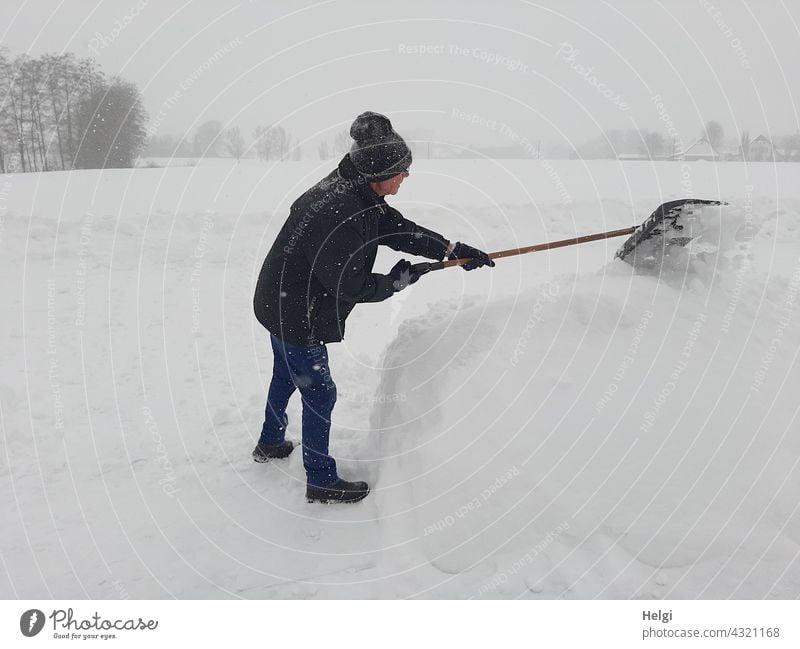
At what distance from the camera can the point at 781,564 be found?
2326 millimetres

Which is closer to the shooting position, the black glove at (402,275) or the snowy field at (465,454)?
the snowy field at (465,454)

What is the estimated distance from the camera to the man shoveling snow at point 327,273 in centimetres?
257

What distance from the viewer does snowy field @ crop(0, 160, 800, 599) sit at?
2447mm

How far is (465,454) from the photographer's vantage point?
277 cm

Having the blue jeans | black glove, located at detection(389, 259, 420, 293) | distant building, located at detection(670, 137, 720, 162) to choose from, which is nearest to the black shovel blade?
black glove, located at detection(389, 259, 420, 293)

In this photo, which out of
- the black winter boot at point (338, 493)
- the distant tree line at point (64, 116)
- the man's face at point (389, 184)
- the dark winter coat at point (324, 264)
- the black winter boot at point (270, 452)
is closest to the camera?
the dark winter coat at point (324, 264)

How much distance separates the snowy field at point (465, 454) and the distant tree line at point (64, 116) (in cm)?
977

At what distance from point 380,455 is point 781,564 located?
2038mm

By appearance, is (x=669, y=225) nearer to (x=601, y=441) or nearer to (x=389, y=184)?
(x=601, y=441)

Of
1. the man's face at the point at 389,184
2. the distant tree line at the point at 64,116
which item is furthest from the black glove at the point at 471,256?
the distant tree line at the point at 64,116

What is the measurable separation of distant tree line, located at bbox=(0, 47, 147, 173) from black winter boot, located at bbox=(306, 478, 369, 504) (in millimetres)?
12449

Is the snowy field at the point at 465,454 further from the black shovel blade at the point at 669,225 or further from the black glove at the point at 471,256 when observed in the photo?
the black glove at the point at 471,256

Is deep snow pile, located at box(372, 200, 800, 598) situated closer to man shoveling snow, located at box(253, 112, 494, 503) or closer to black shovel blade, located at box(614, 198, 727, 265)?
black shovel blade, located at box(614, 198, 727, 265)

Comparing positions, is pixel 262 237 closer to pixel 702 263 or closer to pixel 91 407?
pixel 91 407
